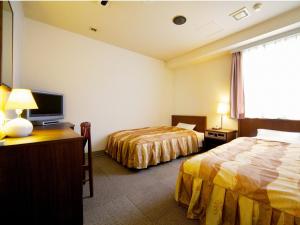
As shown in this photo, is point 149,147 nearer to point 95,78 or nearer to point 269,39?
point 95,78

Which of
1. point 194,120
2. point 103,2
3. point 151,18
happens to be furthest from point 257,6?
point 194,120

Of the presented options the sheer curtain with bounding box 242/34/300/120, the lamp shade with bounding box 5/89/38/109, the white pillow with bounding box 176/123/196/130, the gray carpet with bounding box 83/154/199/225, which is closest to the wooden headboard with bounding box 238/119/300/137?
the sheer curtain with bounding box 242/34/300/120

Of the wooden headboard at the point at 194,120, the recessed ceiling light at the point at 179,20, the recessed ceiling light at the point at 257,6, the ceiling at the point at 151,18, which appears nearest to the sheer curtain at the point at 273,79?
the ceiling at the point at 151,18

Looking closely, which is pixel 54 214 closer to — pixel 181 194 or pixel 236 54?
pixel 181 194

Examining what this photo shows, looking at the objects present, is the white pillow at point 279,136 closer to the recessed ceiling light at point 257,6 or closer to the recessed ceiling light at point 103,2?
the recessed ceiling light at point 257,6

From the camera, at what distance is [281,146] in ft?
7.03

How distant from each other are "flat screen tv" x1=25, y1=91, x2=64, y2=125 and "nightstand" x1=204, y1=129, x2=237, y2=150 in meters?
3.26

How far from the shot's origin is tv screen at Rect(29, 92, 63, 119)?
2418 millimetres

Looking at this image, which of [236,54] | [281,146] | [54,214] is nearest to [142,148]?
[54,214]

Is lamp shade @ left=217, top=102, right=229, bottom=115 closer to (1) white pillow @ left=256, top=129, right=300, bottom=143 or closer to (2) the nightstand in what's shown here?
(2) the nightstand

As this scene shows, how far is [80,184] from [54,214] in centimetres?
28

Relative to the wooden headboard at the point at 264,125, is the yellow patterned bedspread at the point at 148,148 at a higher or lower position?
lower

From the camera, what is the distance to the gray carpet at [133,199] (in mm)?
1517

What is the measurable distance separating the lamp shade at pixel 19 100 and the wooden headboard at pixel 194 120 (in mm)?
3755
